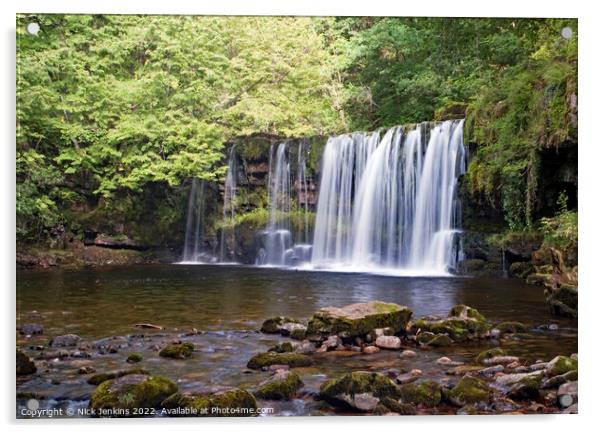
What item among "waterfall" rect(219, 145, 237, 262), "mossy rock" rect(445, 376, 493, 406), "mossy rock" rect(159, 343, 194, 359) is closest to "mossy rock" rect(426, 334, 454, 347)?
"mossy rock" rect(445, 376, 493, 406)

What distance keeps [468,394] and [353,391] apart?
0.80m

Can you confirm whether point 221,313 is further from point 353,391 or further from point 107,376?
point 353,391

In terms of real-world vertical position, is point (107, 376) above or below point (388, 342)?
below

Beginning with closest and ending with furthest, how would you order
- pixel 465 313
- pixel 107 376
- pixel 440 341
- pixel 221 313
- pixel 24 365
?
1. pixel 107 376
2. pixel 24 365
3. pixel 440 341
4. pixel 465 313
5. pixel 221 313

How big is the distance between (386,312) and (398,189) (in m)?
2.55

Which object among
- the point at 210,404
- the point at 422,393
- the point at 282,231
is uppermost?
the point at 282,231

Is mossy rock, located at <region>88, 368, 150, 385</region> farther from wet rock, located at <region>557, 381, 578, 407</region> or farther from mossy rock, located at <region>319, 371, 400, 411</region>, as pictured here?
wet rock, located at <region>557, 381, 578, 407</region>

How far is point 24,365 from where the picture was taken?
4.76 meters

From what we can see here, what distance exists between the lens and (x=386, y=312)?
17.1 feet

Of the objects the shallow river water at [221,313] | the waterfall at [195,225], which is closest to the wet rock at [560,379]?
the shallow river water at [221,313]

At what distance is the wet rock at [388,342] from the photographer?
507 cm

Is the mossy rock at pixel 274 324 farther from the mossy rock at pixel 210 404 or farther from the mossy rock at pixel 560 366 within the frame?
the mossy rock at pixel 560 366

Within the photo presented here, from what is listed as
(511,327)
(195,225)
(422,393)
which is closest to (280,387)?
(422,393)

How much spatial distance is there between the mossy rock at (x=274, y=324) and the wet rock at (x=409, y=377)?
0.98m
